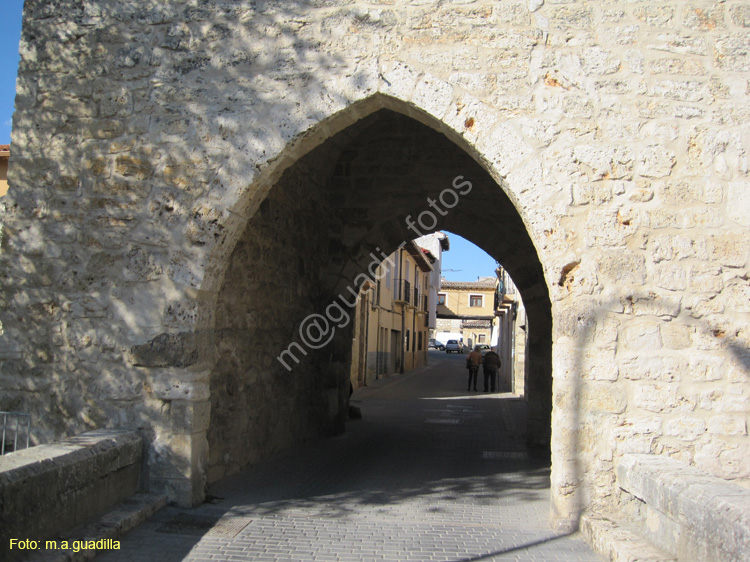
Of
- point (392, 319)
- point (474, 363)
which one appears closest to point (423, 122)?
point (474, 363)

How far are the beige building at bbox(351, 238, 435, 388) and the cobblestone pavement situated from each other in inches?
276

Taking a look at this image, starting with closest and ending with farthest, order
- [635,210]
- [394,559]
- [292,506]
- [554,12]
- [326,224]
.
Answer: [394,559] < [635,210] < [554,12] < [292,506] < [326,224]

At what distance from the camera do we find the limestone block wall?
3668 millimetres

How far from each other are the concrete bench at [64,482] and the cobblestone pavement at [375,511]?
27 centimetres

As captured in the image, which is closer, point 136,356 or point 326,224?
point 136,356

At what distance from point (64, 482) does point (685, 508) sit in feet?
9.15

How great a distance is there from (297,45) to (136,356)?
224 centimetres

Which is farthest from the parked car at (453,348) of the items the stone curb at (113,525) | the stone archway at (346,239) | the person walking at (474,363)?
the stone curb at (113,525)

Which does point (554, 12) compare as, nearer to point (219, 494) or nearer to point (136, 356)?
point (136, 356)

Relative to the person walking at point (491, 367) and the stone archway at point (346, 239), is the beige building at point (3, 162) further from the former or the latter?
the person walking at point (491, 367)

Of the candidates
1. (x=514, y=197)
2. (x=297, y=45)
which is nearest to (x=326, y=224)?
(x=297, y=45)

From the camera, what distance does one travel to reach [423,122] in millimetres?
4289

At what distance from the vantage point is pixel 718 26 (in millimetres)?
→ 3906

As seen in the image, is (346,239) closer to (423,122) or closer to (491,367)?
(423,122)
